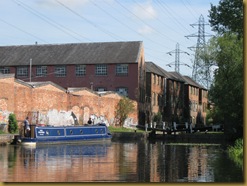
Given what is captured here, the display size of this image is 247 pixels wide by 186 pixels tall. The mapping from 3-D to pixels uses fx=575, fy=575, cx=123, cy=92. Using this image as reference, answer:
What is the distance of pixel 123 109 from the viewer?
188ft

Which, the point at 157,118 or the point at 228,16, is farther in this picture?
the point at 157,118

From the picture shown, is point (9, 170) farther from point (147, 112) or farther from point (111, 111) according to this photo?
point (147, 112)

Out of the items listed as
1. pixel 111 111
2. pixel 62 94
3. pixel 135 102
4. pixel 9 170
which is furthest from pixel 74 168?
pixel 135 102

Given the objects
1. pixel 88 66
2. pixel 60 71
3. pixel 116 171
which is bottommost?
pixel 116 171

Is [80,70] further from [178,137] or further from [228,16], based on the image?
[228,16]

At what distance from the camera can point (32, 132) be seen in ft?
118

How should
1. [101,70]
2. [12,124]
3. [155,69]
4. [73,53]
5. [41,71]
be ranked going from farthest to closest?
[155,69]
[73,53]
[41,71]
[101,70]
[12,124]

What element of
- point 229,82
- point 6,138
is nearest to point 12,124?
point 6,138

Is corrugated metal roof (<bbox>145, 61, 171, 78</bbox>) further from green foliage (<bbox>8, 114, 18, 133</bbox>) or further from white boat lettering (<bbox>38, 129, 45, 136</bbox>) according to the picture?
white boat lettering (<bbox>38, 129, 45, 136</bbox>)

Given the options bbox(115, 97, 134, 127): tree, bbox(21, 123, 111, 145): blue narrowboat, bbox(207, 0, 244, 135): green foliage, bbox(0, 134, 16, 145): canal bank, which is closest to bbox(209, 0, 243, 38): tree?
bbox(207, 0, 244, 135): green foliage

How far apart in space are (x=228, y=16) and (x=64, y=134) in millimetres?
13274

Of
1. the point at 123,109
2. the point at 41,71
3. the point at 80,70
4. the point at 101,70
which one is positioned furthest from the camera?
the point at 41,71

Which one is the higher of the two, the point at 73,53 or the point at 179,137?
the point at 73,53

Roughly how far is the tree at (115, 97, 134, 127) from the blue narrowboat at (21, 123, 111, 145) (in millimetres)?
14303
